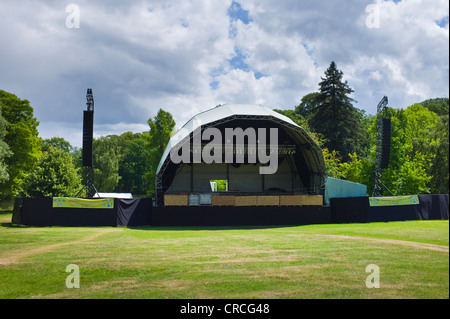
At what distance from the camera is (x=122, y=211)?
22.4 metres

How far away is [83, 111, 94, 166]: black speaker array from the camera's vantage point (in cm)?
2352

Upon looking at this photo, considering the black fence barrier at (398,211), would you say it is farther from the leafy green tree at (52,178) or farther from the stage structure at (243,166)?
the leafy green tree at (52,178)

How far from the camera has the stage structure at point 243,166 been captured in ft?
78.2

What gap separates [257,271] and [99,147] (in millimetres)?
50436

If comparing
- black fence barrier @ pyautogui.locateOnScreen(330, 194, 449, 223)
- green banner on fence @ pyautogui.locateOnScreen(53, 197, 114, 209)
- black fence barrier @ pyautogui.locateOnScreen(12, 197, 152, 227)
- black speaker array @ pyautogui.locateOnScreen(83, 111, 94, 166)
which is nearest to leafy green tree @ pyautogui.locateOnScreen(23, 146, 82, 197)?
black speaker array @ pyautogui.locateOnScreen(83, 111, 94, 166)

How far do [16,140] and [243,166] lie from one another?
2435 cm

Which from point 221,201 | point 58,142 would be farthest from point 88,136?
point 58,142

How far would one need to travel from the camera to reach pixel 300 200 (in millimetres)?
24188

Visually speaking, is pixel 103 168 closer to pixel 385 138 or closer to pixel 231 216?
pixel 231 216

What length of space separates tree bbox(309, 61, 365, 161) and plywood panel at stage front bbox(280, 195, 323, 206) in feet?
71.4

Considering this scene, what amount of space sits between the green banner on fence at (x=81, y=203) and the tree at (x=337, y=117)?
102 ft

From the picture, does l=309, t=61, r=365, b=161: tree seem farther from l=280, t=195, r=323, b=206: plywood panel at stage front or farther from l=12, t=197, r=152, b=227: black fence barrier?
l=12, t=197, r=152, b=227: black fence barrier
